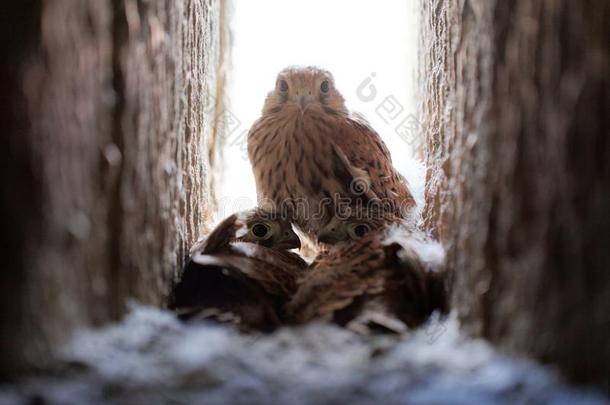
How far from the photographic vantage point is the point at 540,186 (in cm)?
98

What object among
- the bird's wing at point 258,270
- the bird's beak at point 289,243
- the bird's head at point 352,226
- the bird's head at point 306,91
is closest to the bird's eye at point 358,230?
the bird's head at point 352,226

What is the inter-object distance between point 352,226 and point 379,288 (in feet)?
1.80

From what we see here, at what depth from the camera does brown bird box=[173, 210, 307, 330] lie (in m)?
1.36

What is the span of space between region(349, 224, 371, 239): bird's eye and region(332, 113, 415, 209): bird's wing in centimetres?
28

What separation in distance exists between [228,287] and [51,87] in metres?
0.65

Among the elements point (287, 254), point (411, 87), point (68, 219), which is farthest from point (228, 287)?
point (411, 87)

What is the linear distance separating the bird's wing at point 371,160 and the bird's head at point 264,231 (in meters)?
0.38

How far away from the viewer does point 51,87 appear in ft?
3.16

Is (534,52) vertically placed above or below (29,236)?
above

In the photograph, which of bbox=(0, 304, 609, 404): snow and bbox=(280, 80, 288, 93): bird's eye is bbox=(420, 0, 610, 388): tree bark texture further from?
bbox=(280, 80, 288, 93): bird's eye

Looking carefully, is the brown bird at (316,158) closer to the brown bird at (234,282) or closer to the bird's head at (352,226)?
the bird's head at (352,226)

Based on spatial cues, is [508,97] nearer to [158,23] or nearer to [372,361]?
[372,361]

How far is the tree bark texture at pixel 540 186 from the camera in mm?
916

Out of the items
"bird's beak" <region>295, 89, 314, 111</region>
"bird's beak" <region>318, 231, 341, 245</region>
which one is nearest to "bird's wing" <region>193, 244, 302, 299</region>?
"bird's beak" <region>318, 231, 341, 245</region>
